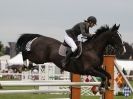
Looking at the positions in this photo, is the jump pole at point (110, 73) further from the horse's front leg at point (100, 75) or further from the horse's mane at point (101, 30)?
the horse's mane at point (101, 30)

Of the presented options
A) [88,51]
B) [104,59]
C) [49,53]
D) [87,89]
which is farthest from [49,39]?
[87,89]

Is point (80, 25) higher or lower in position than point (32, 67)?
higher

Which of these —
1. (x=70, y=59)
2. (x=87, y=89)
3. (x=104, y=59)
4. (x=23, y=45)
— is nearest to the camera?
(x=104, y=59)

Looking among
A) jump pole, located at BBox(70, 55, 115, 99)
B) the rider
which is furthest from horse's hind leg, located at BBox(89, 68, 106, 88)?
the rider

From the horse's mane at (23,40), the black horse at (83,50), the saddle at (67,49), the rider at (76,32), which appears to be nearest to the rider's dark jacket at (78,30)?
the rider at (76,32)

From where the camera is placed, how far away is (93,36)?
1054 centimetres

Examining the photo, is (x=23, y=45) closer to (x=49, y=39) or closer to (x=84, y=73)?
(x=49, y=39)

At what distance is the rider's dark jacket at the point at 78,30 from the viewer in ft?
33.3

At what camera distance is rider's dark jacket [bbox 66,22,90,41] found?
33.3ft

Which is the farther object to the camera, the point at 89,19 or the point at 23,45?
the point at 23,45

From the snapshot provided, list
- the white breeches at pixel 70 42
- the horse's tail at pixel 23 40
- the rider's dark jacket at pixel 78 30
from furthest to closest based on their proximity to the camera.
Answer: the horse's tail at pixel 23 40
the white breeches at pixel 70 42
the rider's dark jacket at pixel 78 30

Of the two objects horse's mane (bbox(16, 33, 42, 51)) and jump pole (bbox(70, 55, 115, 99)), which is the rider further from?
horse's mane (bbox(16, 33, 42, 51))

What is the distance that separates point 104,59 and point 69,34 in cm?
127

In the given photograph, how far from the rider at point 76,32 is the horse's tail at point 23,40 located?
91 centimetres
